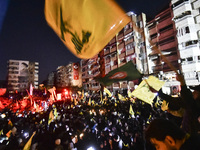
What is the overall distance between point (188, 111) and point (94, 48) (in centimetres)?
215

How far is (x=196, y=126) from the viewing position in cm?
217

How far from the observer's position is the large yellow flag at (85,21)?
180 centimetres

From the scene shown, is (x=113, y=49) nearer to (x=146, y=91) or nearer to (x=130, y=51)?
→ (x=130, y=51)

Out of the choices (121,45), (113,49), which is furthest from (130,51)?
(113,49)

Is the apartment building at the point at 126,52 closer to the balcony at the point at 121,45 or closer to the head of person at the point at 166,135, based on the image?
the balcony at the point at 121,45

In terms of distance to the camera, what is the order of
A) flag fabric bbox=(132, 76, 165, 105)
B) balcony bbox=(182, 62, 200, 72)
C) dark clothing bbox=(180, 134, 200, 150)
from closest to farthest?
dark clothing bbox=(180, 134, 200, 150) < flag fabric bbox=(132, 76, 165, 105) < balcony bbox=(182, 62, 200, 72)

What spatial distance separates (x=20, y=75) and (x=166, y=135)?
289ft

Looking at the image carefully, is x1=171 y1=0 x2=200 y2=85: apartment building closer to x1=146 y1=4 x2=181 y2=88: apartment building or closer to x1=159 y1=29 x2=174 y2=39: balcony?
x1=146 y1=4 x2=181 y2=88: apartment building

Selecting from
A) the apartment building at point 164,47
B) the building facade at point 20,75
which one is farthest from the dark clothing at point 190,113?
the building facade at point 20,75

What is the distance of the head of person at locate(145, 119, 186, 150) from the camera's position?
1.37 metres

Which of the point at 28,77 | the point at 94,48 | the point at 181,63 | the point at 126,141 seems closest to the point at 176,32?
the point at 181,63

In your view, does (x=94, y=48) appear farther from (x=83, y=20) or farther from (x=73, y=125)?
(x=73, y=125)

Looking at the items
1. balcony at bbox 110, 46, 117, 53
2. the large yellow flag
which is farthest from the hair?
balcony at bbox 110, 46, 117, 53

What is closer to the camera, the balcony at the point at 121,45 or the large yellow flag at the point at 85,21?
the large yellow flag at the point at 85,21
